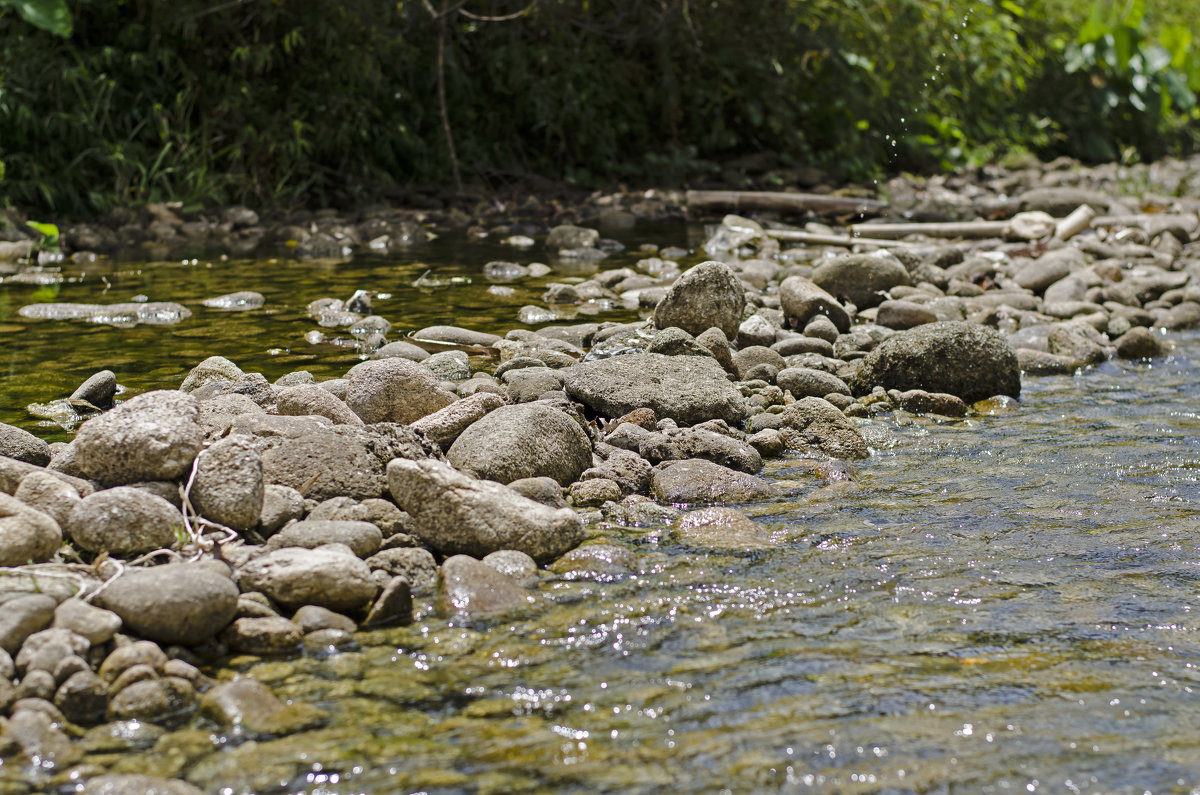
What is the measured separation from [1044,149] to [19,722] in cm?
1357

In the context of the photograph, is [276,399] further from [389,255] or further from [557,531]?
[389,255]

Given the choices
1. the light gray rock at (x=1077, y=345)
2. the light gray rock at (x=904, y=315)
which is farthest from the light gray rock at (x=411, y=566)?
the light gray rock at (x=1077, y=345)

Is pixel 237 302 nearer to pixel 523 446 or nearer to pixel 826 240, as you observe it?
pixel 523 446

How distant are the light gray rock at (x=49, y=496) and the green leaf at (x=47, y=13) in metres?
6.86

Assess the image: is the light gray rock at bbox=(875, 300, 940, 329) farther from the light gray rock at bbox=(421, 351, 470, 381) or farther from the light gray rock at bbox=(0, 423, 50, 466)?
the light gray rock at bbox=(0, 423, 50, 466)

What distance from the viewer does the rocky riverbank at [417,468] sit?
7.50ft

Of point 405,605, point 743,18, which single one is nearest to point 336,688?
point 405,605

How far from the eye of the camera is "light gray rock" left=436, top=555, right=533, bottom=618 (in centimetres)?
265

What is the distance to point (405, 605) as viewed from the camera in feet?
8.68

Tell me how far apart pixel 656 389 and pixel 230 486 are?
5.78ft

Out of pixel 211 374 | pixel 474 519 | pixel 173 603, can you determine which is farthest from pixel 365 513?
pixel 211 374

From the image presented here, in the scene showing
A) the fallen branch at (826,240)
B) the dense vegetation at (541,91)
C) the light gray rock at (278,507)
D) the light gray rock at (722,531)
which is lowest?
the light gray rock at (722,531)

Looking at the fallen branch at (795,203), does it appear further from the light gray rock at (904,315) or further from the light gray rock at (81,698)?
the light gray rock at (81,698)

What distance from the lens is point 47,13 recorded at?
8406 millimetres
